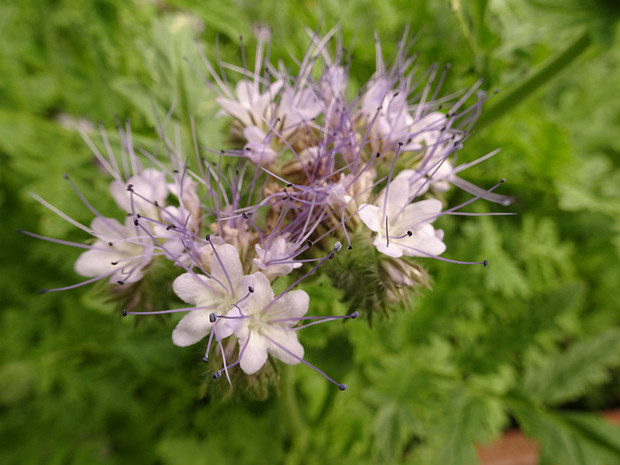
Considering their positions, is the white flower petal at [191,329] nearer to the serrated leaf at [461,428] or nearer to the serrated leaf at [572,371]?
the serrated leaf at [461,428]

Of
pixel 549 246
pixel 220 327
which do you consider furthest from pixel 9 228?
pixel 549 246

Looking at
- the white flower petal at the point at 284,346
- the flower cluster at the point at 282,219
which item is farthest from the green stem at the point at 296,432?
the white flower petal at the point at 284,346

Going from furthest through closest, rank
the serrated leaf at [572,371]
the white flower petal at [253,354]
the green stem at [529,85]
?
the serrated leaf at [572,371]
the green stem at [529,85]
the white flower petal at [253,354]

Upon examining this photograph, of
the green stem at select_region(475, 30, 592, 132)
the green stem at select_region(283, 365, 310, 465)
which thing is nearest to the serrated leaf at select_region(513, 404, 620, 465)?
the green stem at select_region(283, 365, 310, 465)

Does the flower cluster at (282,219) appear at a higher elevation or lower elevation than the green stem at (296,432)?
higher

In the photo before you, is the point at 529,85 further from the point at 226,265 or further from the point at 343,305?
the point at 226,265

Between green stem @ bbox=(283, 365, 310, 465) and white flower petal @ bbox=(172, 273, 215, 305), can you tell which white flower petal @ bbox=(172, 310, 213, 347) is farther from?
green stem @ bbox=(283, 365, 310, 465)

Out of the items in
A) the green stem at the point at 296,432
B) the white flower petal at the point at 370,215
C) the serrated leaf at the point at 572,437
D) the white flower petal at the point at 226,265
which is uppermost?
the white flower petal at the point at 370,215
